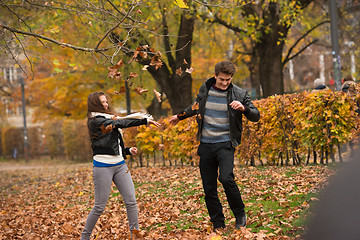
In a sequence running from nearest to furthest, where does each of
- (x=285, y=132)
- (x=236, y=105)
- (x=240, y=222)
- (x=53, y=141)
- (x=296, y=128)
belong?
(x=236, y=105), (x=240, y=222), (x=296, y=128), (x=285, y=132), (x=53, y=141)

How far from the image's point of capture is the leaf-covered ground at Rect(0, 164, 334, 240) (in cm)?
581

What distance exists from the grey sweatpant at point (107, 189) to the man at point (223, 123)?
3.21 feet

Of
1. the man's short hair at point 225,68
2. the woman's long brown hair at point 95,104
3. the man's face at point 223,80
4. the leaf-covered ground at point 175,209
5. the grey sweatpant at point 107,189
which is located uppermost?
the man's short hair at point 225,68

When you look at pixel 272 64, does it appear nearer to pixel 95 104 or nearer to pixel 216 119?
pixel 216 119

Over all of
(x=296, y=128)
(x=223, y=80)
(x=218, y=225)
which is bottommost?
(x=218, y=225)

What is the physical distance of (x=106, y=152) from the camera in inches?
214

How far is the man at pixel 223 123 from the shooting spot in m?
5.30

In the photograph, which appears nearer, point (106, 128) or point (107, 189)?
point (106, 128)

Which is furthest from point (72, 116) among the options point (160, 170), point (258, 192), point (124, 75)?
point (258, 192)

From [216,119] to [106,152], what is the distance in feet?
4.46

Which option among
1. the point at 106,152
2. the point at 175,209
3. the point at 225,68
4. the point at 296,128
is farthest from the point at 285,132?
the point at 106,152

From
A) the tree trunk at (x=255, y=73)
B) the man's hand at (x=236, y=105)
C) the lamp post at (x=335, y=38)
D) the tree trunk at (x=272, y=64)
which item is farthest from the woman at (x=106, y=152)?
the tree trunk at (x=255, y=73)

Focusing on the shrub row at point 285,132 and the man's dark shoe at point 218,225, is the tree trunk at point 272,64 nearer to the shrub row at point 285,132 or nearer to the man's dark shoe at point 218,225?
the shrub row at point 285,132

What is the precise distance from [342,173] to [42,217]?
8.38m
